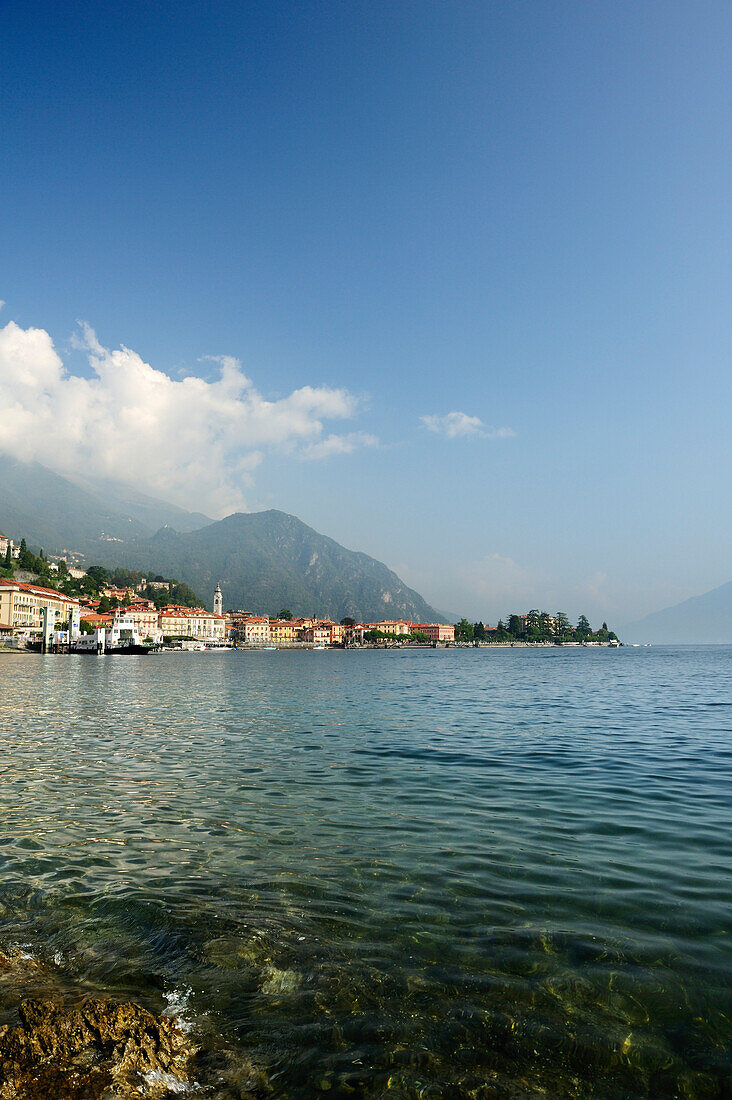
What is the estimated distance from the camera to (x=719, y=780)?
1577cm

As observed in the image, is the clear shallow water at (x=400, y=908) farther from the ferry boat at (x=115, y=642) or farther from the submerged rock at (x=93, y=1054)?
the ferry boat at (x=115, y=642)

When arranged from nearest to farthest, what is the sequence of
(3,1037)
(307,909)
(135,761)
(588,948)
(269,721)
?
(3,1037) < (588,948) < (307,909) < (135,761) < (269,721)

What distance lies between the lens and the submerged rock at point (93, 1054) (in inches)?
169

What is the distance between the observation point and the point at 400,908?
786 centimetres

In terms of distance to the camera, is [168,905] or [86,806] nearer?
[168,905]

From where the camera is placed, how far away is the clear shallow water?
514 centimetres

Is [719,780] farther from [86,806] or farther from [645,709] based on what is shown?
[645,709]

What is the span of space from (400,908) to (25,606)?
578 ft

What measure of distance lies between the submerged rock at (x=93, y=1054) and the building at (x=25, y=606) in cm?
15356

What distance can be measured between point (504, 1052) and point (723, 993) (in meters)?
2.46

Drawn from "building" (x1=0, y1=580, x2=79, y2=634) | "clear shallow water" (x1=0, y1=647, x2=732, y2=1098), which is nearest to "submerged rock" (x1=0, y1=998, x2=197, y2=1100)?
"clear shallow water" (x1=0, y1=647, x2=732, y2=1098)

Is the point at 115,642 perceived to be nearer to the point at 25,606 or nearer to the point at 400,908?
the point at 25,606

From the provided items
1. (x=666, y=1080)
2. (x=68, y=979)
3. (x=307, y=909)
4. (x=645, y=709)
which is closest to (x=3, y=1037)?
(x=68, y=979)

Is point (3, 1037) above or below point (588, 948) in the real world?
above
